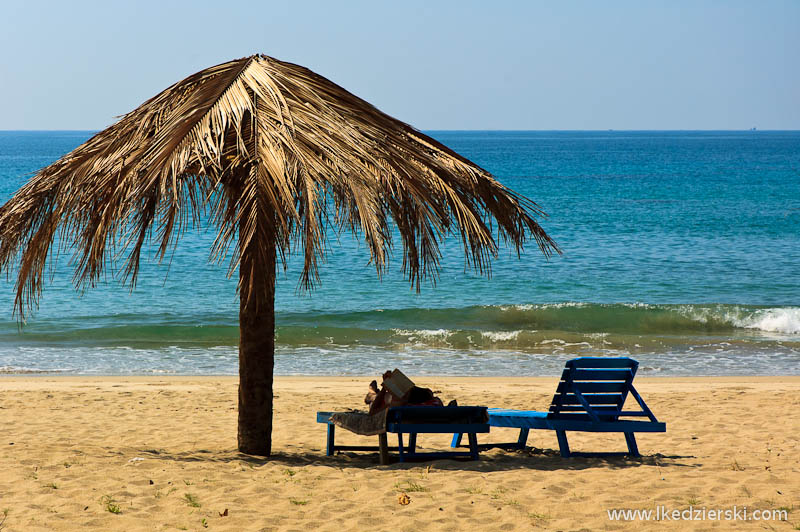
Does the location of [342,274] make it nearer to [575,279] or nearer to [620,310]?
[575,279]

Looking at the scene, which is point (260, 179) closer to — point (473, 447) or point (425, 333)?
point (473, 447)

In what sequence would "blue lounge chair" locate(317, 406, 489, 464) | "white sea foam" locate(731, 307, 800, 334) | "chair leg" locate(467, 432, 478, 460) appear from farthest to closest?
"white sea foam" locate(731, 307, 800, 334)
"chair leg" locate(467, 432, 478, 460)
"blue lounge chair" locate(317, 406, 489, 464)

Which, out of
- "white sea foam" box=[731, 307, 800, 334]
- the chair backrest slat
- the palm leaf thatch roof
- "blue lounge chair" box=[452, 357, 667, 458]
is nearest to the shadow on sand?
"blue lounge chair" box=[452, 357, 667, 458]

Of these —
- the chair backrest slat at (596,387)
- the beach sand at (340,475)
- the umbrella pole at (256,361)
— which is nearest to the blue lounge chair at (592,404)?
the chair backrest slat at (596,387)

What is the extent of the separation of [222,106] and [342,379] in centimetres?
671

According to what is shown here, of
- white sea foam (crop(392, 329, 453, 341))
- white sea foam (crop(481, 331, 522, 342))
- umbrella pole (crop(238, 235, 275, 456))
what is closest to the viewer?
umbrella pole (crop(238, 235, 275, 456))

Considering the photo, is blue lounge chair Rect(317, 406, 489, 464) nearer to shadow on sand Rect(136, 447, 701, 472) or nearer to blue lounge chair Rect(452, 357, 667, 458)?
shadow on sand Rect(136, 447, 701, 472)

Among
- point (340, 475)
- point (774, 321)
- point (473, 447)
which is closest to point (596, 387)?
point (473, 447)

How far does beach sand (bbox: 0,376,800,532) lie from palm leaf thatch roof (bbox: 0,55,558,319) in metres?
1.31

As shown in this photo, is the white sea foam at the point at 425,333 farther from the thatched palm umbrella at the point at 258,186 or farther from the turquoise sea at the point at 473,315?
the thatched palm umbrella at the point at 258,186

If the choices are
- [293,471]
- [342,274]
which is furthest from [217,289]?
[293,471]

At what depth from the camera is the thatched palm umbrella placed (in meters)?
5.04

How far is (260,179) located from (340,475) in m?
2.10

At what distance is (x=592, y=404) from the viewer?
6.08 m
